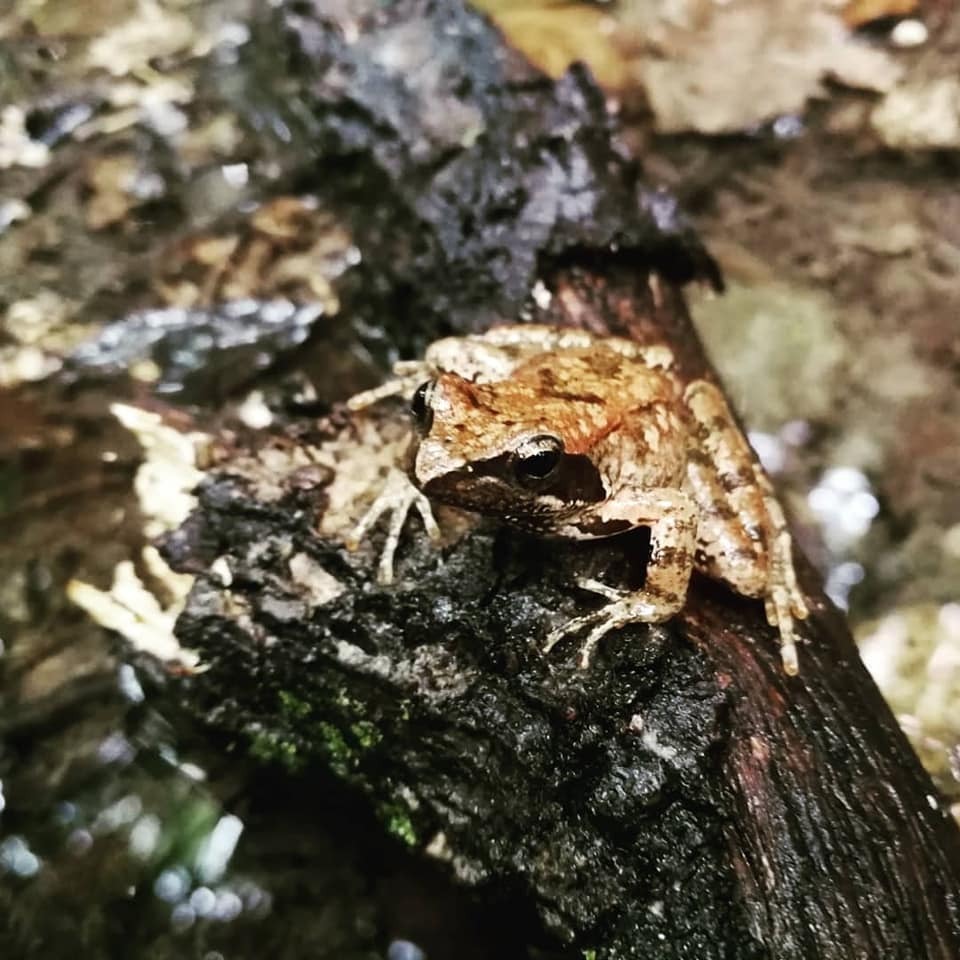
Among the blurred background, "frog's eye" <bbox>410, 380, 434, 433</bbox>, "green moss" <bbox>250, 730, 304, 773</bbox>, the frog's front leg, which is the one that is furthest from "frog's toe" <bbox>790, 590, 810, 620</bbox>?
"green moss" <bbox>250, 730, 304, 773</bbox>

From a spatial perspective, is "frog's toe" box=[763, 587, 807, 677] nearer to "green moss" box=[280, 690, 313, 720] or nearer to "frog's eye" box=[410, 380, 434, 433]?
"frog's eye" box=[410, 380, 434, 433]

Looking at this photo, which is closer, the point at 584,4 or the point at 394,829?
the point at 394,829

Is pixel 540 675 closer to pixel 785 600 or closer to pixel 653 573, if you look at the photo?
A: pixel 653 573

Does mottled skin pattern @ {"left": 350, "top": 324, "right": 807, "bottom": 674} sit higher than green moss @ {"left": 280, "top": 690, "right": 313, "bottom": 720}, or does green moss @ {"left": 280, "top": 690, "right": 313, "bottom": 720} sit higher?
mottled skin pattern @ {"left": 350, "top": 324, "right": 807, "bottom": 674}

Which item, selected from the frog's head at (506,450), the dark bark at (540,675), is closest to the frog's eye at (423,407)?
the frog's head at (506,450)

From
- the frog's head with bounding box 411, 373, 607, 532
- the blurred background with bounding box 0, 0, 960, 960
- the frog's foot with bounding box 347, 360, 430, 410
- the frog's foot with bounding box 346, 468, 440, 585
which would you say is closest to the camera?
the frog's head with bounding box 411, 373, 607, 532

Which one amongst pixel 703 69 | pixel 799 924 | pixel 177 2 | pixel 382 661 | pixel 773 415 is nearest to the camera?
pixel 799 924

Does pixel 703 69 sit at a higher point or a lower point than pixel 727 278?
higher

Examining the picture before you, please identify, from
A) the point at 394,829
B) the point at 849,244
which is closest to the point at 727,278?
the point at 849,244

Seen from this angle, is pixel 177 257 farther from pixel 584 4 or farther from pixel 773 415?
pixel 773 415
